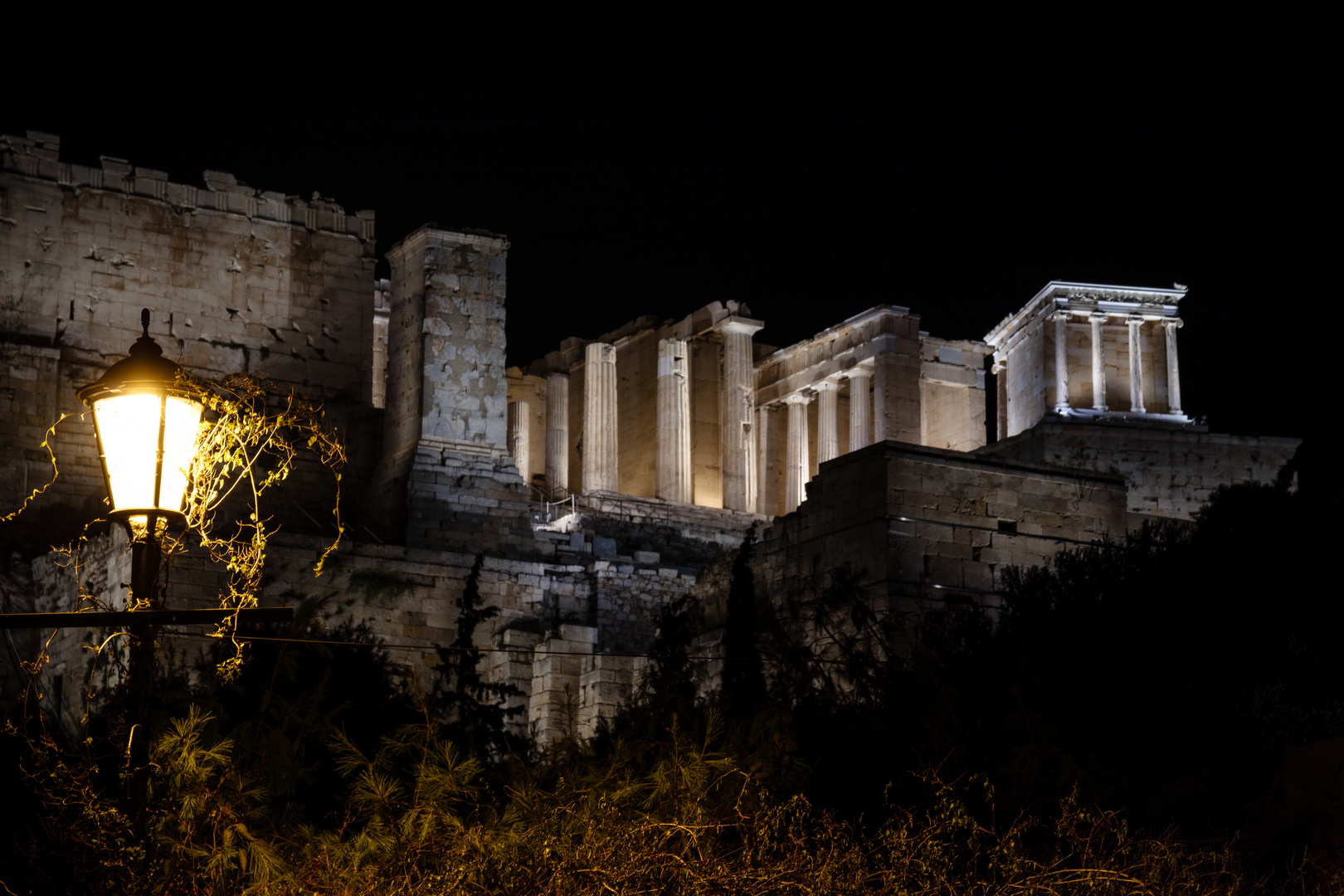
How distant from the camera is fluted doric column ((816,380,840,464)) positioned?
41781mm

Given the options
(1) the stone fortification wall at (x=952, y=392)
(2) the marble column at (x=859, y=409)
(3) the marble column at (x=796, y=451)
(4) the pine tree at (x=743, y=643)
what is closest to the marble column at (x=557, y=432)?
(3) the marble column at (x=796, y=451)

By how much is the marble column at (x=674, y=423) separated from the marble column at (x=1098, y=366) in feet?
28.3

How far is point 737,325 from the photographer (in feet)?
134

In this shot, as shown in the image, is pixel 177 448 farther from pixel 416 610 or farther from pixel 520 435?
pixel 520 435

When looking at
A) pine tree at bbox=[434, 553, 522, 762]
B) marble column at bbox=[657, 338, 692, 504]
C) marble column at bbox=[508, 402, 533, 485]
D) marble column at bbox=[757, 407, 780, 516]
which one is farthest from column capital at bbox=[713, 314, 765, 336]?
pine tree at bbox=[434, 553, 522, 762]

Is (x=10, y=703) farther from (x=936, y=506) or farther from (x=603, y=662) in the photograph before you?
(x=936, y=506)

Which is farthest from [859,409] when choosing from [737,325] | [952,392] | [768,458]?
[768,458]

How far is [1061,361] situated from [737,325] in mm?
7205

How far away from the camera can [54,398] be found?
28.5m

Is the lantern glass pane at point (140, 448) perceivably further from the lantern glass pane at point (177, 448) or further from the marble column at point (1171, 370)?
the marble column at point (1171, 370)

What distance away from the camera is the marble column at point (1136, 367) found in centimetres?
3791

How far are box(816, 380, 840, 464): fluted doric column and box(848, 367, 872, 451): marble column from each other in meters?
0.87

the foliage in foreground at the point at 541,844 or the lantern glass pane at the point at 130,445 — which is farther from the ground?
the lantern glass pane at the point at 130,445

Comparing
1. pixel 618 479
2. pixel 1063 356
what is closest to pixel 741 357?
pixel 618 479
